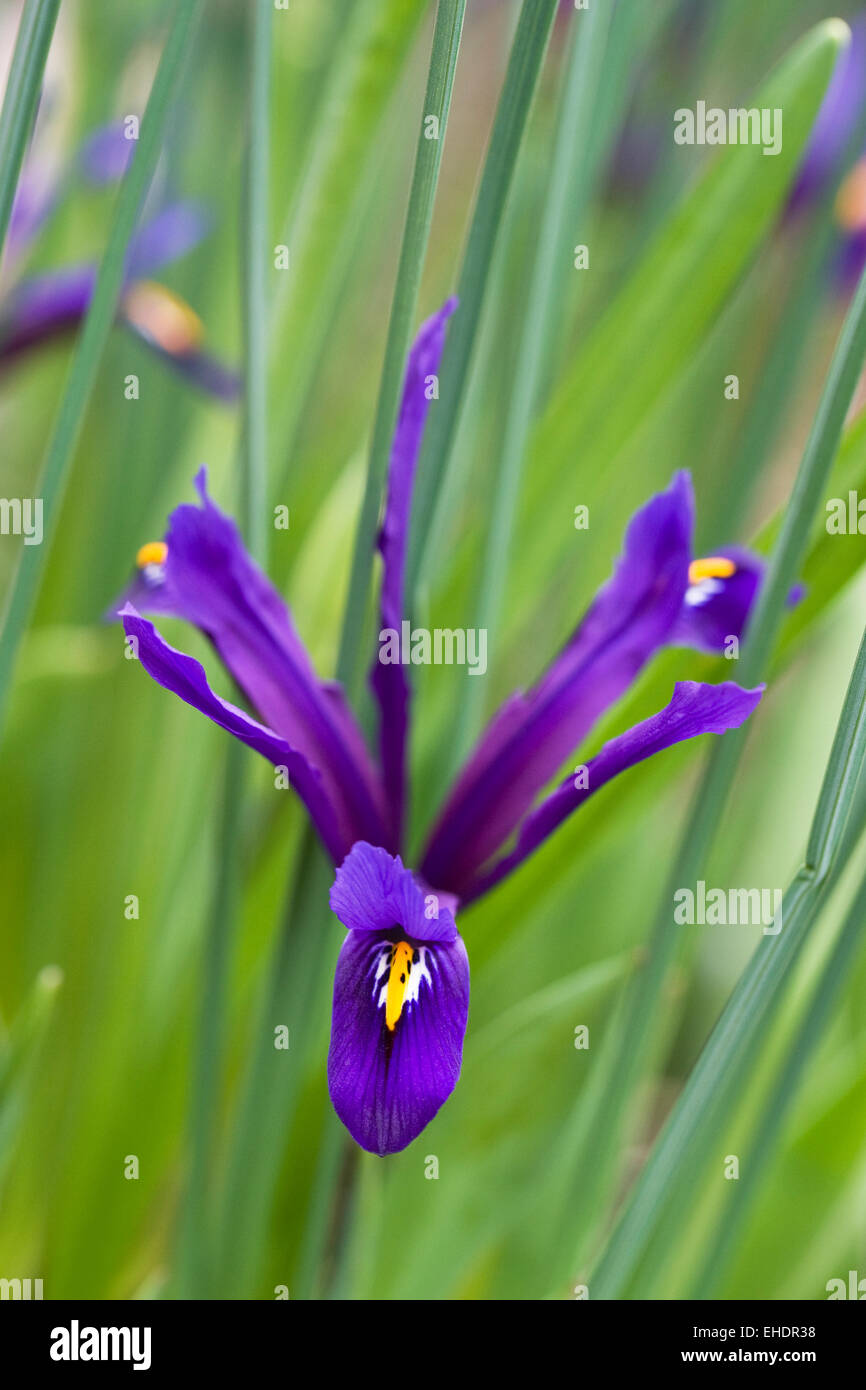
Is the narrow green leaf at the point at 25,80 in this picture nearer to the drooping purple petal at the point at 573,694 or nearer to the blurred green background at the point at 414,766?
the blurred green background at the point at 414,766

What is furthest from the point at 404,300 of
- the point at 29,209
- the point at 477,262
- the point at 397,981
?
the point at 29,209

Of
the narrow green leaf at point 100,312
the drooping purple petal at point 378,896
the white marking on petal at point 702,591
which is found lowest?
the drooping purple petal at point 378,896

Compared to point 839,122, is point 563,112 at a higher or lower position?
lower

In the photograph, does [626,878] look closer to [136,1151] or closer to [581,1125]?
[581,1125]

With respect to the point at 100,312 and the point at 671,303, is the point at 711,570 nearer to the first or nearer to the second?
the point at 671,303

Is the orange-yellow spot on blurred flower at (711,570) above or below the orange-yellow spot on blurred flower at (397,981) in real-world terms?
above

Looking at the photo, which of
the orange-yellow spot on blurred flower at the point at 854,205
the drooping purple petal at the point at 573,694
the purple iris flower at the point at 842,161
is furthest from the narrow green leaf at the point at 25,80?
the orange-yellow spot on blurred flower at the point at 854,205
